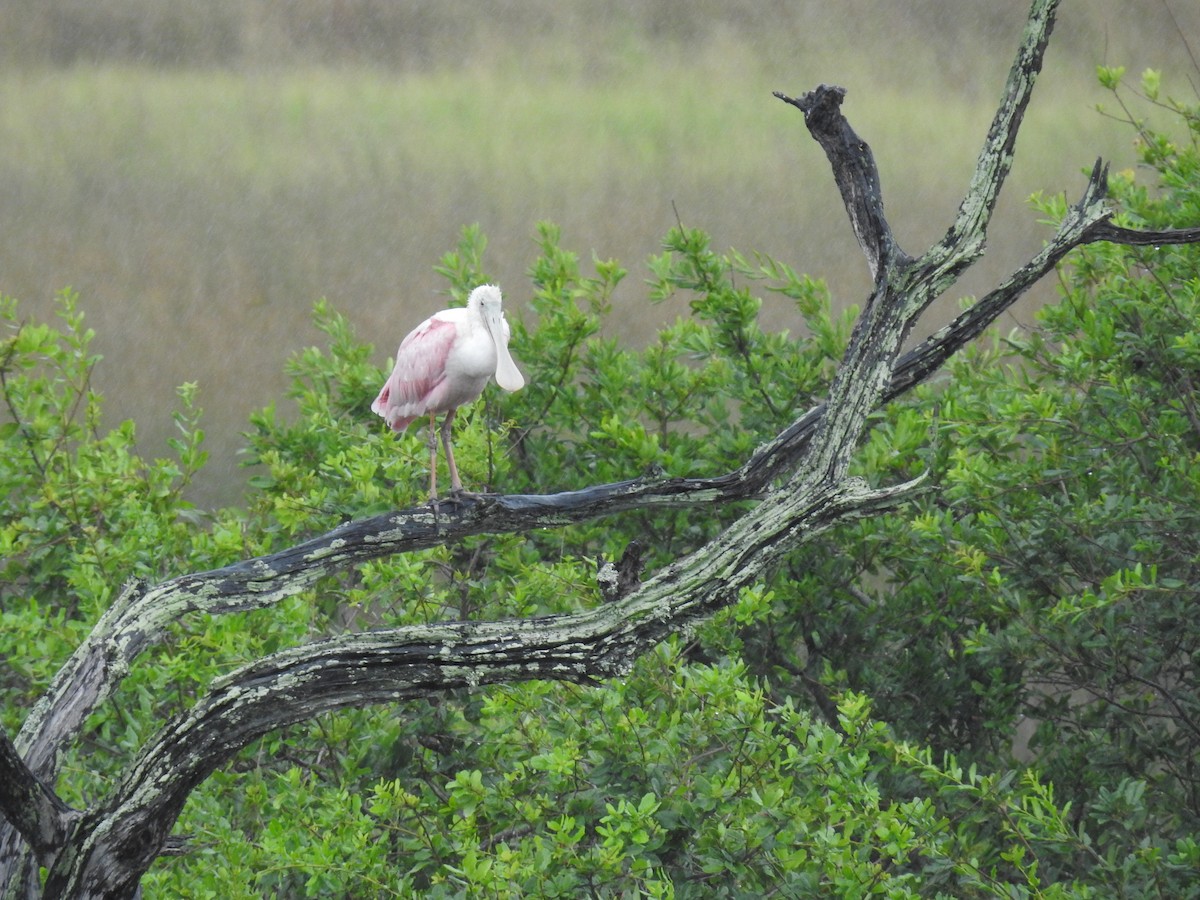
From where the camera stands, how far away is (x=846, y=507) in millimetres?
2234

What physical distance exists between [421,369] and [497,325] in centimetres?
19

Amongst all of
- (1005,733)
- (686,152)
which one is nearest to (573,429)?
(1005,733)

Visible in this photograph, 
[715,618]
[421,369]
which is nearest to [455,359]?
[421,369]

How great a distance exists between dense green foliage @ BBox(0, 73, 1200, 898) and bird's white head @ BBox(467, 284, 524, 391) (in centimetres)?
72

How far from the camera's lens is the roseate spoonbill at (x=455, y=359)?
9.16ft

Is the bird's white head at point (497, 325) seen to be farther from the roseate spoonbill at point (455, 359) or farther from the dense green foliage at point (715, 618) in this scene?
the dense green foliage at point (715, 618)

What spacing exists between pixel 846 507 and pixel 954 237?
0.58m

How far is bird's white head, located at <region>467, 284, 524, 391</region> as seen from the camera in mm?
2826

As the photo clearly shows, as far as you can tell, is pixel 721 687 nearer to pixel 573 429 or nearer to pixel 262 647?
pixel 262 647

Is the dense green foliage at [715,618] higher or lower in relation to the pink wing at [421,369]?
lower

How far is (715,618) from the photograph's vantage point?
3.77 m

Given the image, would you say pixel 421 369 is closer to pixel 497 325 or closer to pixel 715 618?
pixel 497 325

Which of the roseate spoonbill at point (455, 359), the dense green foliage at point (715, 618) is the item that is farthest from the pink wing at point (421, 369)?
the dense green foliage at point (715, 618)

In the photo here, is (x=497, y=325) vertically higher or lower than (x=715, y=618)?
higher
